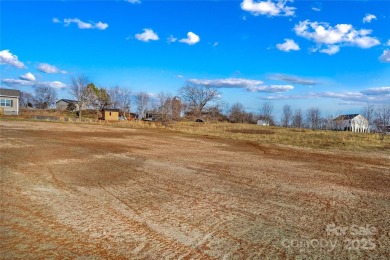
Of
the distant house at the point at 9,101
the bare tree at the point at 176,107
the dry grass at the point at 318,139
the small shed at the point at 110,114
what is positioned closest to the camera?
the dry grass at the point at 318,139

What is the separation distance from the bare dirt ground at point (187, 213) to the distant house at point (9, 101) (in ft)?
143

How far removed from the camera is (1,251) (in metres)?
3.14

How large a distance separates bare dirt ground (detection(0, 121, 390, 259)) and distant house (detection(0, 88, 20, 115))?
43572mm

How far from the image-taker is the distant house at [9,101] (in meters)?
44.2

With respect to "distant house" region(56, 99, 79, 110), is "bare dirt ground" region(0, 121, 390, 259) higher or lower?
lower

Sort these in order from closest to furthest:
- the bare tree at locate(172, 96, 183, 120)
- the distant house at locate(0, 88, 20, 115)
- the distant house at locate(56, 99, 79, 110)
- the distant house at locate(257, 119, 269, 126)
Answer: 1. the distant house at locate(0, 88, 20, 115)
2. the bare tree at locate(172, 96, 183, 120)
3. the distant house at locate(257, 119, 269, 126)
4. the distant house at locate(56, 99, 79, 110)

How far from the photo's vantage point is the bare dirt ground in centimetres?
335

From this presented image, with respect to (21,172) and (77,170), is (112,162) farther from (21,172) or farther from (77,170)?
(21,172)

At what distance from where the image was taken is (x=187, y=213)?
4.50m

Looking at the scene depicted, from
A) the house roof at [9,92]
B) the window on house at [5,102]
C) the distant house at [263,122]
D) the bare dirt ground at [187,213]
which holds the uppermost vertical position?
the house roof at [9,92]

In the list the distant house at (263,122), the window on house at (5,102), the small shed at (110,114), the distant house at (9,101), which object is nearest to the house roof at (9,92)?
the distant house at (9,101)

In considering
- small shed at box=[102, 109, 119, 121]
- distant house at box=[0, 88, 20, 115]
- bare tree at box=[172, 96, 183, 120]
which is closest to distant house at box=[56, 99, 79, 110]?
small shed at box=[102, 109, 119, 121]

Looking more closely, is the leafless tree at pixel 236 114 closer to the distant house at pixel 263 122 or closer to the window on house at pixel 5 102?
the distant house at pixel 263 122

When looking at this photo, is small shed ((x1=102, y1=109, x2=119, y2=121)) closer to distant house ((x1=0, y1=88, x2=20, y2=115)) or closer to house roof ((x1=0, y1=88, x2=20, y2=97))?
house roof ((x1=0, y1=88, x2=20, y2=97))
